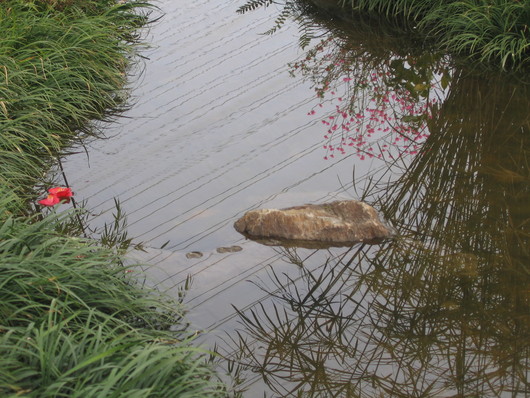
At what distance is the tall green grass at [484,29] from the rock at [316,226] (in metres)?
2.54

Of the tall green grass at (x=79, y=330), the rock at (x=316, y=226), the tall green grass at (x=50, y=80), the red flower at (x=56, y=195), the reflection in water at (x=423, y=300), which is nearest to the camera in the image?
the tall green grass at (x=79, y=330)

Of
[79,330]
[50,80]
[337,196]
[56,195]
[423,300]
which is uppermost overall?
[50,80]

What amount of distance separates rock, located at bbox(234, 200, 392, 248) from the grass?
823 mm

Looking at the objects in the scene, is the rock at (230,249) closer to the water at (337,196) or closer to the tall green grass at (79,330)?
the water at (337,196)

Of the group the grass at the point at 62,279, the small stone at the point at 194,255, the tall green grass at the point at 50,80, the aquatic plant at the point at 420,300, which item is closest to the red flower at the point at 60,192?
the grass at the point at 62,279

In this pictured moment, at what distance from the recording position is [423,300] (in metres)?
4.11

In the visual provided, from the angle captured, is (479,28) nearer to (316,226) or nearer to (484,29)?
(484,29)

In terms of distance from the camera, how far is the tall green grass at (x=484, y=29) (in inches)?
265

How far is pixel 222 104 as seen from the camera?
22.3 feet

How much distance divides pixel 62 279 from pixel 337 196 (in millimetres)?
2196

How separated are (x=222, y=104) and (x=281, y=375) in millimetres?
3571

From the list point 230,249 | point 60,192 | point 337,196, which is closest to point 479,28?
point 337,196

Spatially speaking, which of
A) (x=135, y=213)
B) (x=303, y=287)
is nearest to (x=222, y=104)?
(x=135, y=213)

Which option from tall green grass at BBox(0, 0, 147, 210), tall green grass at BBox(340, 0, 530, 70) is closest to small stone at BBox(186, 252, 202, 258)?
tall green grass at BBox(0, 0, 147, 210)
